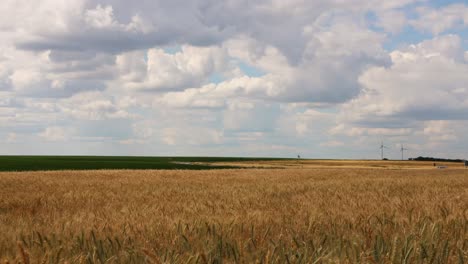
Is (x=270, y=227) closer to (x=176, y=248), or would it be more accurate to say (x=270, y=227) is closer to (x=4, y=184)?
(x=176, y=248)

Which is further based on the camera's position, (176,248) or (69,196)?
(69,196)

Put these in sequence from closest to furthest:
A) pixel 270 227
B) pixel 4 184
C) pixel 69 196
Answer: pixel 270 227
pixel 69 196
pixel 4 184

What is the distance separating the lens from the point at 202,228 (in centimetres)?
469

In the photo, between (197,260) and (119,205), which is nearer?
(197,260)

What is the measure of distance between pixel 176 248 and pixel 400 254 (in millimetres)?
1696

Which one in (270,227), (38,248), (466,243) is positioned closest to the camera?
(38,248)

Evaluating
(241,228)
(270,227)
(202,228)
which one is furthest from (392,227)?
(202,228)

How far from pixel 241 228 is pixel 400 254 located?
172cm

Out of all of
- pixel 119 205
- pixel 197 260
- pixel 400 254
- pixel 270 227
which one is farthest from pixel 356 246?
pixel 119 205

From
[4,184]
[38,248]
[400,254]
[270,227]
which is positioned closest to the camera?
[400,254]

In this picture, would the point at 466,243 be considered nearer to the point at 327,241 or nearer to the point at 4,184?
the point at 327,241

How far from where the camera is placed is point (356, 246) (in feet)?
11.8

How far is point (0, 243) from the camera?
13.2 feet

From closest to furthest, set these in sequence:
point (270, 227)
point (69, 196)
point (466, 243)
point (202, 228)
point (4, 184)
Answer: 1. point (466, 243)
2. point (202, 228)
3. point (270, 227)
4. point (69, 196)
5. point (4, 184)
